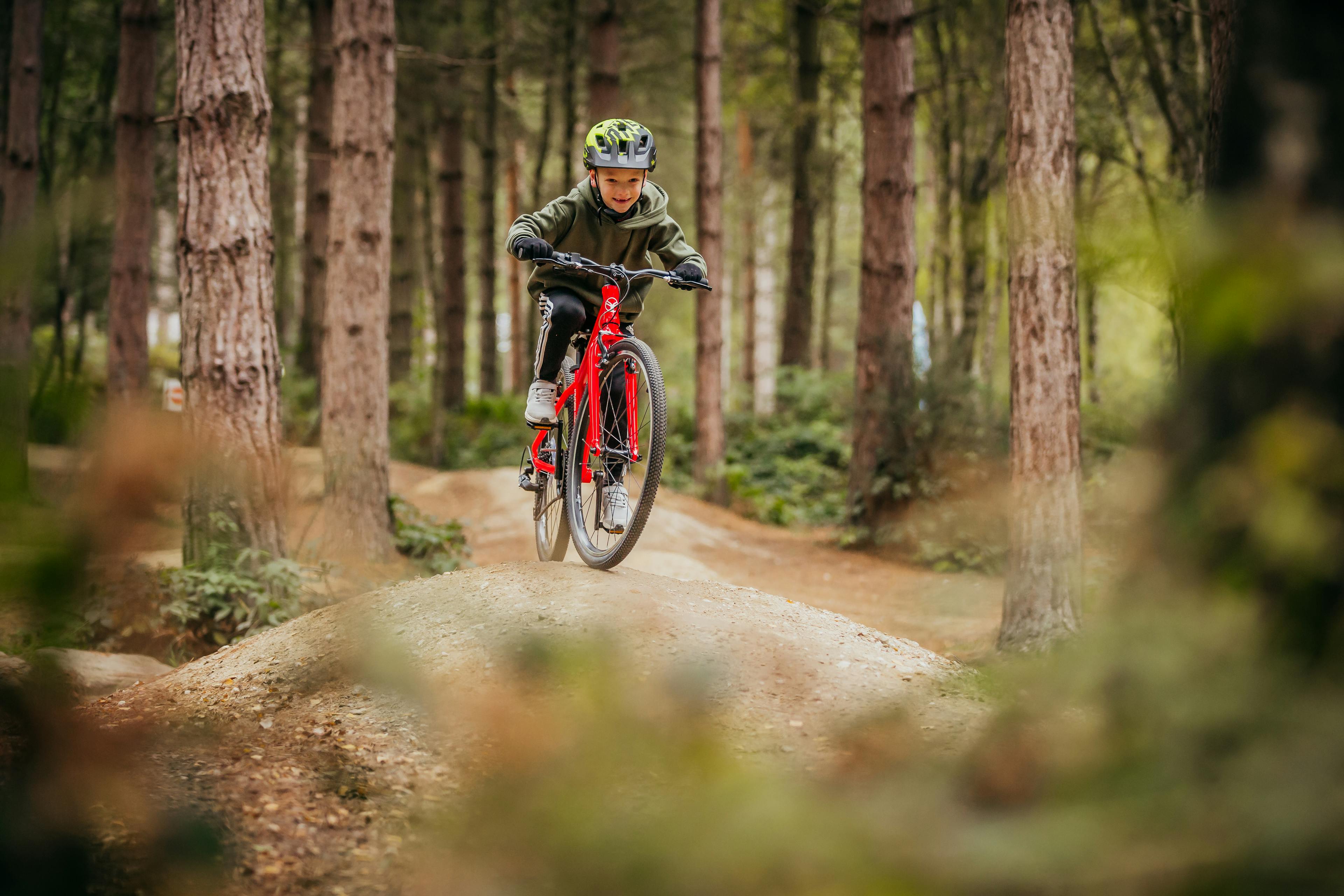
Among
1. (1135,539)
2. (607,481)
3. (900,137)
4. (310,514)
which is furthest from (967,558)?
(1135,539)

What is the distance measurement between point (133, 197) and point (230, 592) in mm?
7986

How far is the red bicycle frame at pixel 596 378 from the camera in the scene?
512cm

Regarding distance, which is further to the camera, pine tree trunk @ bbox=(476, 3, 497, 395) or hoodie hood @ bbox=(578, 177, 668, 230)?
pine tree trunk @ bbox=(476, 3, 497, 395)

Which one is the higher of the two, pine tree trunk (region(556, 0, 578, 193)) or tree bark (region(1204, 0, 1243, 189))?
pine tree trunk (region(556, 0, 578, 193))

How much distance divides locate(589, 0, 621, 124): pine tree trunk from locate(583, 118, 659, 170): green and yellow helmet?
29.9 ft

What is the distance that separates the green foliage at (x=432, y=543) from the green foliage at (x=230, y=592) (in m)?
2.34

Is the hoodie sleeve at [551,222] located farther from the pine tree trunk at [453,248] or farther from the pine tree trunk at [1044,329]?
the pine tree trunk at [453,248]

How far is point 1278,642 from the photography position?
1059mm

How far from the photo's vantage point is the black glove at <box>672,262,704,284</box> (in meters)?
5.14

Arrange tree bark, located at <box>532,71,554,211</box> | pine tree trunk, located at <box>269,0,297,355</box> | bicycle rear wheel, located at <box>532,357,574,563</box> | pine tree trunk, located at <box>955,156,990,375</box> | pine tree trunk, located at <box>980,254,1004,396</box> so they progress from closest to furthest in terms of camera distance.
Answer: bicycle rear wheel, located at <box>532,357,574,563</box>
pine tree trunk, located at <box>980,254,1004,396</box>
pine tree trunk, located at <box>269,0,297,355</box>
pine tree trunk, located at <box>955,156,990,375</box>
tree bark, located at <box>532,71,554,211</box>

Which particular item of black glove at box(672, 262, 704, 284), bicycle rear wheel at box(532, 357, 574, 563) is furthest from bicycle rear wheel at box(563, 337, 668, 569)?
black glove at box(672, 262, 704, 284)

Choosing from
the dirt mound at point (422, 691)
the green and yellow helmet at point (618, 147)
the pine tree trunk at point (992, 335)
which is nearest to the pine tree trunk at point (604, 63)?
the pine tree trunk at point (992, 335)

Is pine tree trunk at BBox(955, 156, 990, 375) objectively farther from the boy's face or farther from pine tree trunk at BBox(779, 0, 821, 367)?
the boy's face

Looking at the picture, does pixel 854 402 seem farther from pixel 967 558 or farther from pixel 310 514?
pixel 310 514
